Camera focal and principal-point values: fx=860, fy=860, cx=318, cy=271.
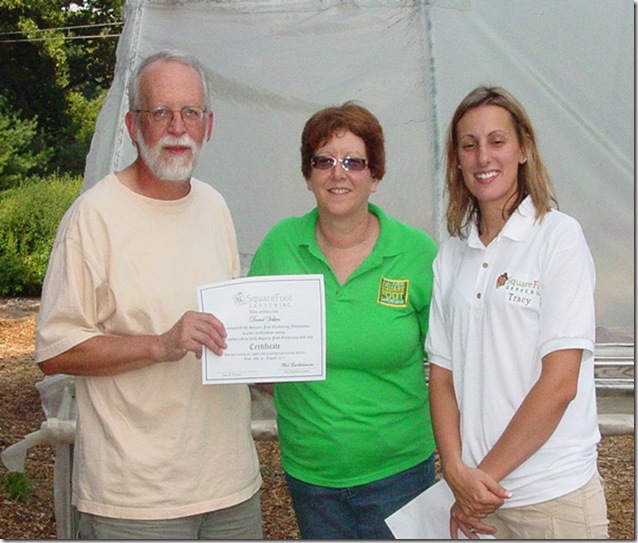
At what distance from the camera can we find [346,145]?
286 centimetres

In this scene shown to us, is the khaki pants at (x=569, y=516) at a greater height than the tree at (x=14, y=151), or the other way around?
the tree at (x=14, y=151)

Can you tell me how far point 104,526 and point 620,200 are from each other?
3358mm

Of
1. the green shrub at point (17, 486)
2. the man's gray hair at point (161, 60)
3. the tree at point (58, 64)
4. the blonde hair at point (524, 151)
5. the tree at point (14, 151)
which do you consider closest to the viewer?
the blonde hair at point (524, 151)

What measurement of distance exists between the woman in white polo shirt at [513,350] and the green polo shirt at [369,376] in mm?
213

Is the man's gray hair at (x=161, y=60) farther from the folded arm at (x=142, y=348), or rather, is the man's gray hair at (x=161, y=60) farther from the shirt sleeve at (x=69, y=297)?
the folded arm at (x=142, y=348)

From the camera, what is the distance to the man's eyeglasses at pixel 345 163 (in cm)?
285

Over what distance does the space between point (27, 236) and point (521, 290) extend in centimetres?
1501

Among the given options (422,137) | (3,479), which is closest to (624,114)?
(422,137)

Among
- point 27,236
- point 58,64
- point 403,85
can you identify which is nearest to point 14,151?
point 58,64

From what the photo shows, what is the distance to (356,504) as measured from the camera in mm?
2900

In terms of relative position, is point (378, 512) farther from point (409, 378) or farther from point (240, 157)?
point (240, 157)

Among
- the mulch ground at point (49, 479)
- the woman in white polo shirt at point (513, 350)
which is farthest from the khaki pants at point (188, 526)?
the mulch ground at point (49, 479)

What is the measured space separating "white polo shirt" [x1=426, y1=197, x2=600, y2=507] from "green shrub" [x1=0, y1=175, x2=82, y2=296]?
1418 cm

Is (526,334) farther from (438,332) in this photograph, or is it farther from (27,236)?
(27,236)
